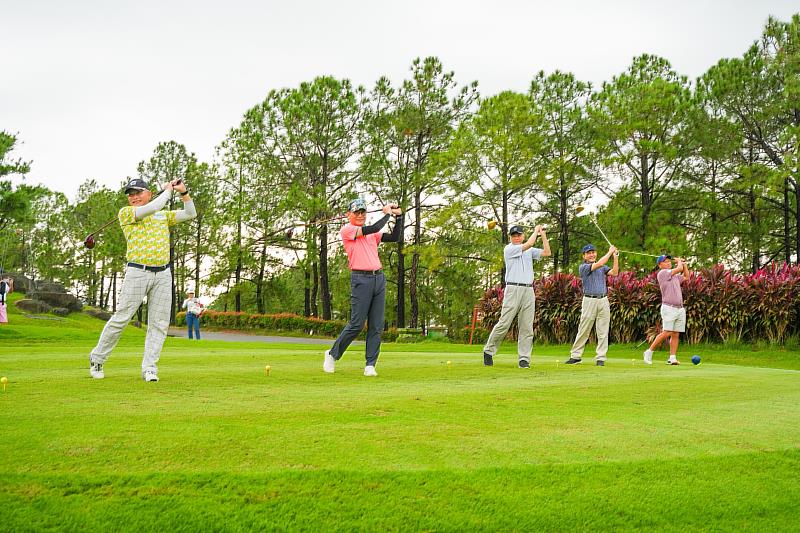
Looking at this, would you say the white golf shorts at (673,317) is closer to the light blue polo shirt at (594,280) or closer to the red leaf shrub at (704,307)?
the light blue polo shirt at (594,280)

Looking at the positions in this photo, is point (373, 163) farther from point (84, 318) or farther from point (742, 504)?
point (742, 504)

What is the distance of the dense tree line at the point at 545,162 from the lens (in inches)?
1243

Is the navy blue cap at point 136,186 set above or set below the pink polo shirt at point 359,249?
above

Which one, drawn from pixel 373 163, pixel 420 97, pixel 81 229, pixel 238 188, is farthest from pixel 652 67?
pixel 81 229

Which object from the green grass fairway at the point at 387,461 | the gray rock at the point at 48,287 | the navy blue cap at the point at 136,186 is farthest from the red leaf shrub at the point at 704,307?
the gray rock at the point at 48,287

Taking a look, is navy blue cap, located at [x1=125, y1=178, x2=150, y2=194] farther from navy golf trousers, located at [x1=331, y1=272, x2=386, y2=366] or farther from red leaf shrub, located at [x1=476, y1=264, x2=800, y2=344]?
red leaf shrub, located at [x1=476, y1=264, x2=800, y2=344]

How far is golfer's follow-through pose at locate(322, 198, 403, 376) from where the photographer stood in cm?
873

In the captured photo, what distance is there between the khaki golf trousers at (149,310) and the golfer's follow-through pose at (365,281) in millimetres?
2229

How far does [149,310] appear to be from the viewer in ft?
24.9

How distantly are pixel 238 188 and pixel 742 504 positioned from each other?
5026 centimetres

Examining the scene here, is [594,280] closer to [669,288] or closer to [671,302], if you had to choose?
[669,288]

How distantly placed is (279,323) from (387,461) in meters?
39.3

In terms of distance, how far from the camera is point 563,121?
37.1m

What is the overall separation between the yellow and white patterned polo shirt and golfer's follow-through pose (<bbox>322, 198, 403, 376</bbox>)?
2.22m
